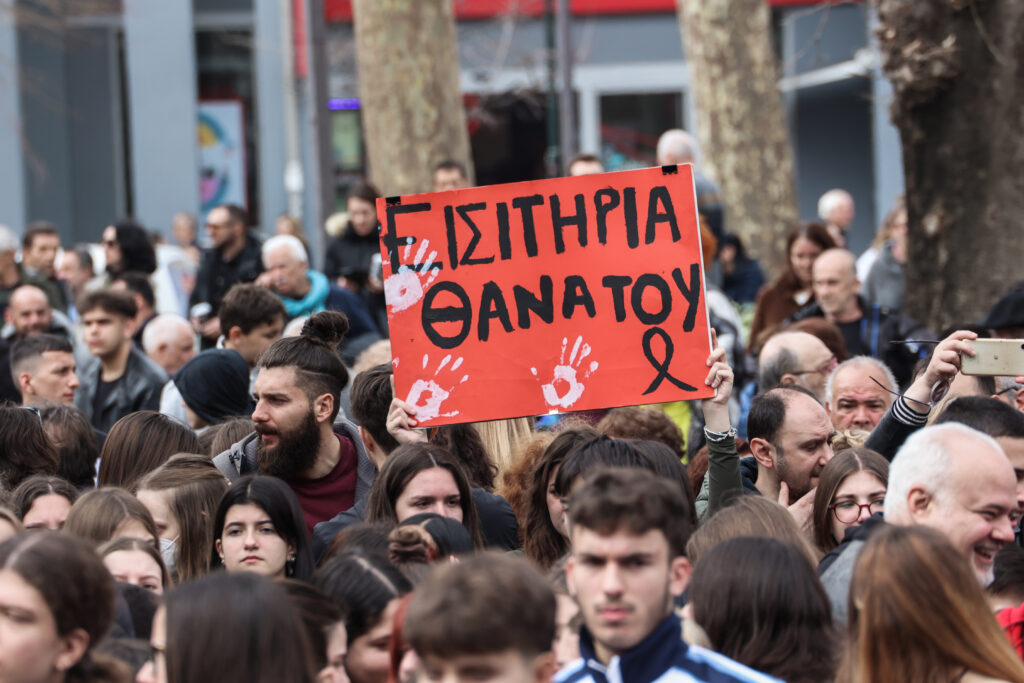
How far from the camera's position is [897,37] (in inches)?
338

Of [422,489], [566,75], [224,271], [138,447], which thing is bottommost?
[422,489]

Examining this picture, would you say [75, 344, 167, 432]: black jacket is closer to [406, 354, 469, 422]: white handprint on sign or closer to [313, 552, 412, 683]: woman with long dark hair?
[406, 354, 469, 422]: white handprint on sign

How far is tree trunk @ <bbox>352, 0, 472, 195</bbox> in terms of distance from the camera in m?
13.4

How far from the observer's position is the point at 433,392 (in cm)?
570

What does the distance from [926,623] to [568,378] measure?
96.9 inches

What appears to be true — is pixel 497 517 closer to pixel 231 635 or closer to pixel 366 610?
pixel 366 610

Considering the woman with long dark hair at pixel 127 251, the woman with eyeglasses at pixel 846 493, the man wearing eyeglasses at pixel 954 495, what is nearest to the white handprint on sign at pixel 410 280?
the woman with eyeglasses at pixel 846 493

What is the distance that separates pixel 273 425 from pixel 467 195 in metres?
1.21

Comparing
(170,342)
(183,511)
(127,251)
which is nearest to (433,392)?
(183,511)

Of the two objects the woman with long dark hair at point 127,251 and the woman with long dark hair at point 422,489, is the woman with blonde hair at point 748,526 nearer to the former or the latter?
the woman with long dark hair at point 422,489

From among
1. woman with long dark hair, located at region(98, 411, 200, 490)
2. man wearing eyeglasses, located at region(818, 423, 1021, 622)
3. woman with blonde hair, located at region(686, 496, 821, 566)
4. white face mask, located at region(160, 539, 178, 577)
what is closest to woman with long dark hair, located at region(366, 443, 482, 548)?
white face mask, located at region(160, 539, 178, 577)

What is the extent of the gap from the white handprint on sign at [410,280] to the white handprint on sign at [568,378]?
0.55m

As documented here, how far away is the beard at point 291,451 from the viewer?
5699 millimetres

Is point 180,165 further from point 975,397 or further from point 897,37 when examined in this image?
→ point 975,397
